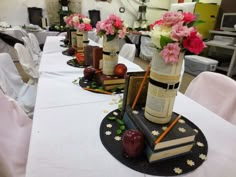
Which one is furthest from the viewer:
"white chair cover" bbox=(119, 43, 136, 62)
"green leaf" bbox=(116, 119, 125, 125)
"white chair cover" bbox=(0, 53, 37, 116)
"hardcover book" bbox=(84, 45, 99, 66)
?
"white chair cover" bbox=(119, 43, 136, 62)

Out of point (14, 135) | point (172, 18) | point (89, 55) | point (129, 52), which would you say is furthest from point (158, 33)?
point (129, 52)

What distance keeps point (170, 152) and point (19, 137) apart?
0.71 metres

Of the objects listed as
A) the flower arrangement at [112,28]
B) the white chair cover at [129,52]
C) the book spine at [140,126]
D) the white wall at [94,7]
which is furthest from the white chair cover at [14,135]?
the white wall at [94,7]

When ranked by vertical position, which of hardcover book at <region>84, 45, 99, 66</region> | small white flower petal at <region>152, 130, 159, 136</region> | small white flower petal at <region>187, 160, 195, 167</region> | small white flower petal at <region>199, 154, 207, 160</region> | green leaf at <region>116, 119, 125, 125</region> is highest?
hardcover book at <region>84, 45, 99, 66</region>

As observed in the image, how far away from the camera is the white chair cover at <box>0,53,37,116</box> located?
4.30 feet

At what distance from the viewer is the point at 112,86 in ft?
3.38

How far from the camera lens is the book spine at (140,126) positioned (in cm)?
54

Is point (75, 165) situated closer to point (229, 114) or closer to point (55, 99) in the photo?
point (55, 99)

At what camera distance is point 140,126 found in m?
0.60

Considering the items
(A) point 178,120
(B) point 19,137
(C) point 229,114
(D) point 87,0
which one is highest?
(D) point 87,0

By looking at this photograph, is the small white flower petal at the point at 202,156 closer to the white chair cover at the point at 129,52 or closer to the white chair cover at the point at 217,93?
the white chair cover at the point at 217,93

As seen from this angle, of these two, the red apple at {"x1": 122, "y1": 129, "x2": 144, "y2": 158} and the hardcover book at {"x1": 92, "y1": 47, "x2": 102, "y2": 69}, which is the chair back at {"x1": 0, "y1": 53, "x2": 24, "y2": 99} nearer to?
the hardcover book at {"x1": 92, "y1": 47, "x2": 102, "y2": 69}

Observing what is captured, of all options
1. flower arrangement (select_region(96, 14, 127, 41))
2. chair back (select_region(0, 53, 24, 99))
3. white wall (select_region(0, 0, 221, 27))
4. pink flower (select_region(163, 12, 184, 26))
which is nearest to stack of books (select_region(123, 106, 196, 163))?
pink flower (select_region(163, 12, 184, 26))

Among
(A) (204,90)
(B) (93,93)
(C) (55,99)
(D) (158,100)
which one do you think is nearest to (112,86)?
(B) (93,93)
